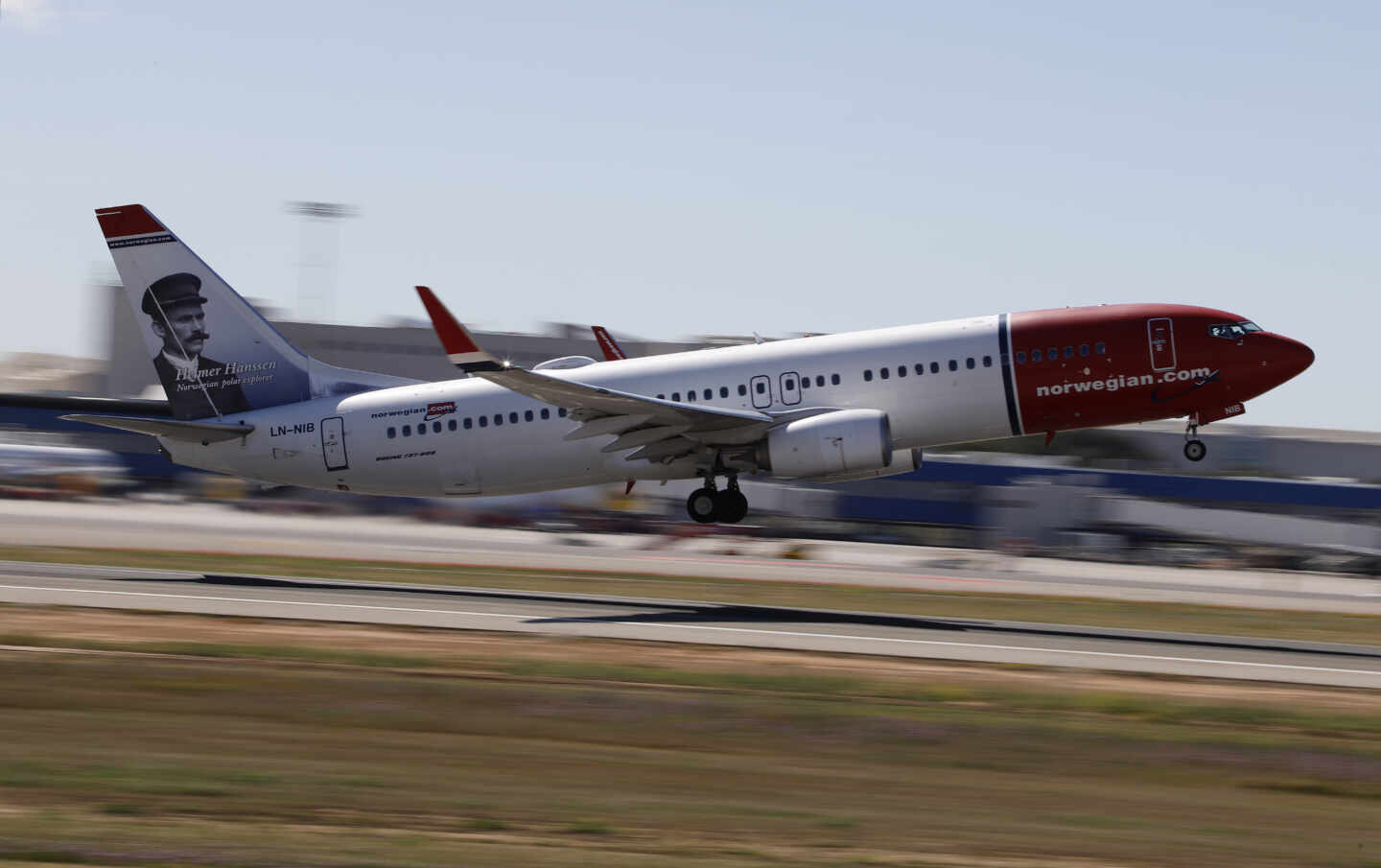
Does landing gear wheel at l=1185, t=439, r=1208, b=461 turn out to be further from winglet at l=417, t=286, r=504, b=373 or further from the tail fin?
the tail fin

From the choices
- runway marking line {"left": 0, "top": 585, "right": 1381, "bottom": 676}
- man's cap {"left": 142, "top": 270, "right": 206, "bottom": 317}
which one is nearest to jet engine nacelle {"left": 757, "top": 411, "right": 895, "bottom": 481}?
runway marking line {"left": 0, "top": 585, "right": 1381, "bottom": 676}

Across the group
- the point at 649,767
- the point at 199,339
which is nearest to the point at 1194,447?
the point at 649,767

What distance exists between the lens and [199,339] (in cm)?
3456

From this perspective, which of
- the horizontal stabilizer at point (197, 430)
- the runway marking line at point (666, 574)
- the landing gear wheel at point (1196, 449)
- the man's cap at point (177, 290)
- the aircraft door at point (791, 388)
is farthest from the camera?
the runway marking line at point (666, 574)

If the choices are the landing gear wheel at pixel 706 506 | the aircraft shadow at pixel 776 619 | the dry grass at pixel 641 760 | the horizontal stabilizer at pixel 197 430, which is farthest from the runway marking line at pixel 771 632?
the landing gear wheel at pixel 706 506

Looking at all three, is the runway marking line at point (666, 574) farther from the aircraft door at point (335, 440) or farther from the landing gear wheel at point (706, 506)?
the aircraft door at point (335, 440)

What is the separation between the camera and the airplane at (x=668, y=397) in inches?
1188

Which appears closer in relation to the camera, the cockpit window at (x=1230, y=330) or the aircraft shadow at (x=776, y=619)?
the aircraft shadow at (x=776, y=619)

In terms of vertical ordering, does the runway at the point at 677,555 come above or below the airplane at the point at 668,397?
below

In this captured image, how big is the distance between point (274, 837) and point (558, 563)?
27.8 metres

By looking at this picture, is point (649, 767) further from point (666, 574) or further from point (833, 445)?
point (666, 574)

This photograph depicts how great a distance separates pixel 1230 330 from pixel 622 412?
42.3 ft

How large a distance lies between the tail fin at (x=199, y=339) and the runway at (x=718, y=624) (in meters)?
5.08

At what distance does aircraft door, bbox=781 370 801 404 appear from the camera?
31438 millimetres
